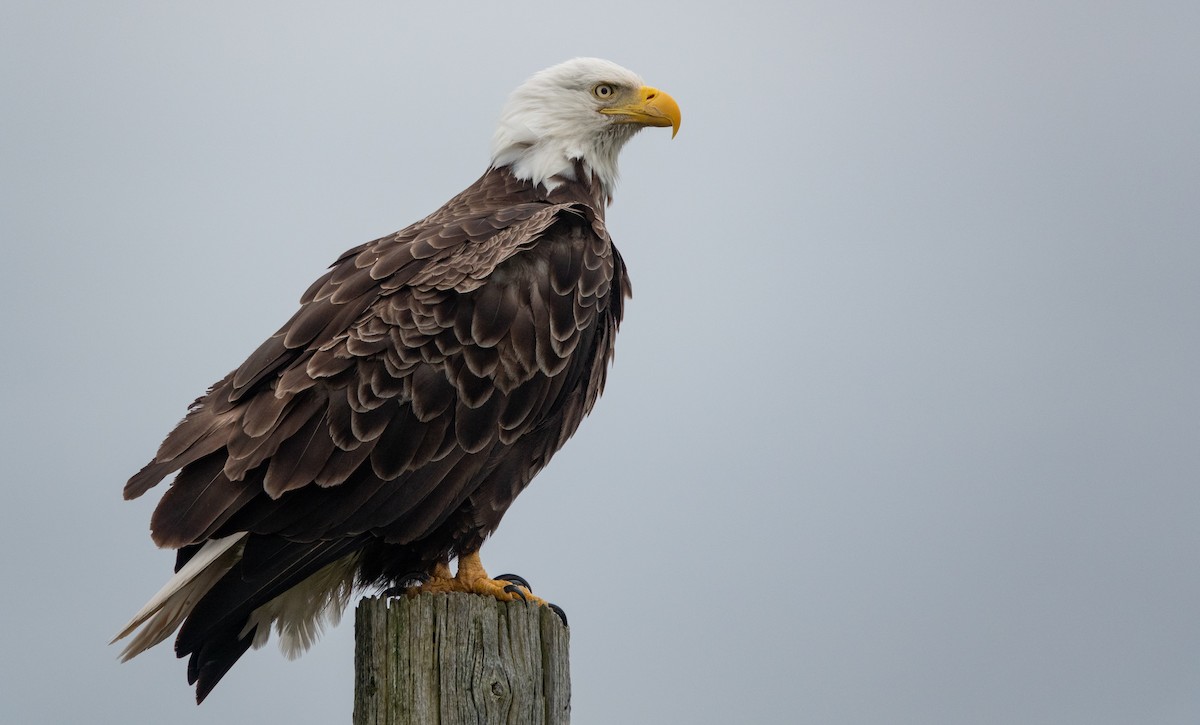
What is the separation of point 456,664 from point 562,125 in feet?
10.7

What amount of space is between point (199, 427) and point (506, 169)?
221 centimetres

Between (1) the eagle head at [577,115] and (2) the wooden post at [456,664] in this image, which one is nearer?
(2) the wooden post at [456,664]

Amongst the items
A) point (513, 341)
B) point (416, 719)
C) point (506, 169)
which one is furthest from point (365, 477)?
point (506, 169)

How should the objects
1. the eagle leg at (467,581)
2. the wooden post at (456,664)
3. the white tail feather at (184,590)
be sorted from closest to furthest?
the wooden post at (456,664) → the white tail feather at (184,590) → the eagle leg at (467,581)

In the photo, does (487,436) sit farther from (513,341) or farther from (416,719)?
(416,719)

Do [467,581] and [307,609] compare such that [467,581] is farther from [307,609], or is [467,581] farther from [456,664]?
[456,664]

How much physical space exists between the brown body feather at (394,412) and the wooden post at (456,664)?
2.22 ft

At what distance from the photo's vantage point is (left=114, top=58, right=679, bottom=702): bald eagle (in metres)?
4.98

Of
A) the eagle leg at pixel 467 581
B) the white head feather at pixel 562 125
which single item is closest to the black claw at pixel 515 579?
the eagle leg at pixel 467 581

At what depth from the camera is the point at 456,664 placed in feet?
14.3

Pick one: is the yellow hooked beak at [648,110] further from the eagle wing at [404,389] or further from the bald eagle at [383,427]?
the eagle wing at [404,389]

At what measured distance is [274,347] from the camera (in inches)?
217

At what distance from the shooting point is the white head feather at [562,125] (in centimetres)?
682

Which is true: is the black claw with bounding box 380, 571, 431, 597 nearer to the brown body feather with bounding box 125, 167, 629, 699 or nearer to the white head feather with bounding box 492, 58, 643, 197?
the brown body feather with bounding box 125, 167, 629, 699
